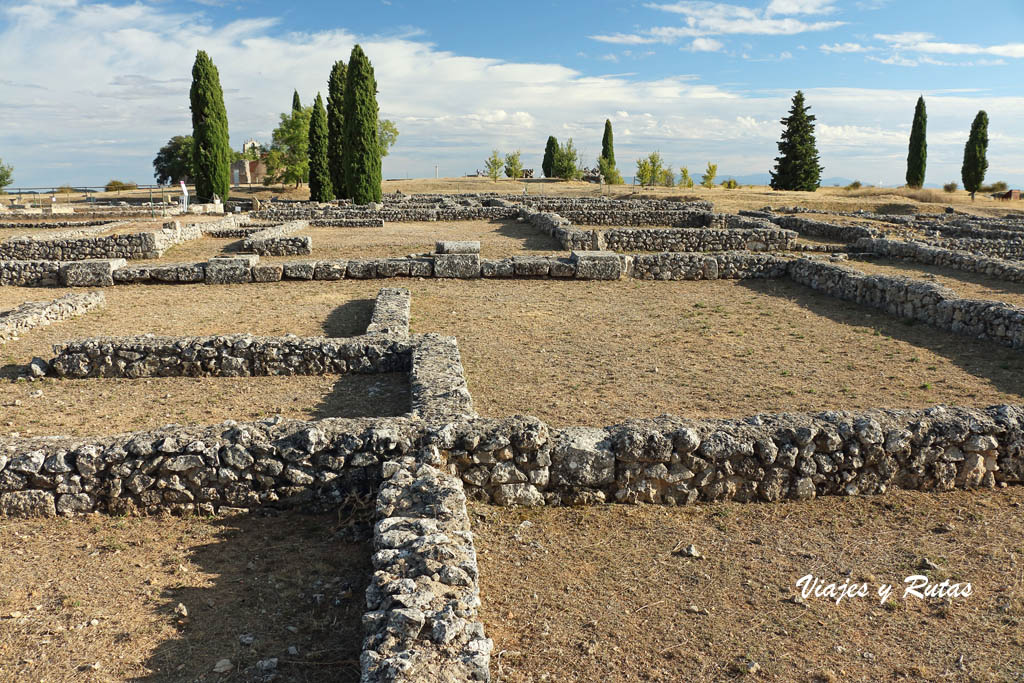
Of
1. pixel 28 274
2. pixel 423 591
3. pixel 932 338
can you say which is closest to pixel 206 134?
pixel 28 274

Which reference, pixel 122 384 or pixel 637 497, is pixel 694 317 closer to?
pixel 637 497

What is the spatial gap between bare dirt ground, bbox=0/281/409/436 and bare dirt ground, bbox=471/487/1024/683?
3230mm

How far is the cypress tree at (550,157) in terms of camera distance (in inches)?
2854

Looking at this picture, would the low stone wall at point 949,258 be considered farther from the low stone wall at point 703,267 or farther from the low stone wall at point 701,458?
the low stone wall at point 701,458

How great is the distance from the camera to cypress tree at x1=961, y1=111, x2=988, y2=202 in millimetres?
45906

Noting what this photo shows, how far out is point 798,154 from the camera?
54.9m

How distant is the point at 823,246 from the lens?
2214cm

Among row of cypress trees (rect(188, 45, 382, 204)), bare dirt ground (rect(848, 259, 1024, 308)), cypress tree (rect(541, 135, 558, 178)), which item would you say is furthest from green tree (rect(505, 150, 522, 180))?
bare dirt ground (rect(848, 259, 1024, 308))

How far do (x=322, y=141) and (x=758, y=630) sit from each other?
43.4 m

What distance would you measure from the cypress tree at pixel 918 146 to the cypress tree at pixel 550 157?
32.6 meters

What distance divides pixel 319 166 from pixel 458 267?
2902cm

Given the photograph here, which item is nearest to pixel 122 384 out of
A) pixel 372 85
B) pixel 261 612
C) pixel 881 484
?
pixel 261 612

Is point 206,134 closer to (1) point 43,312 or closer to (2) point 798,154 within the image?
(1) point 43,312

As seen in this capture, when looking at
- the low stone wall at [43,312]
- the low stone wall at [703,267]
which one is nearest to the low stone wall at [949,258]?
the low stone wall at [703,267]
